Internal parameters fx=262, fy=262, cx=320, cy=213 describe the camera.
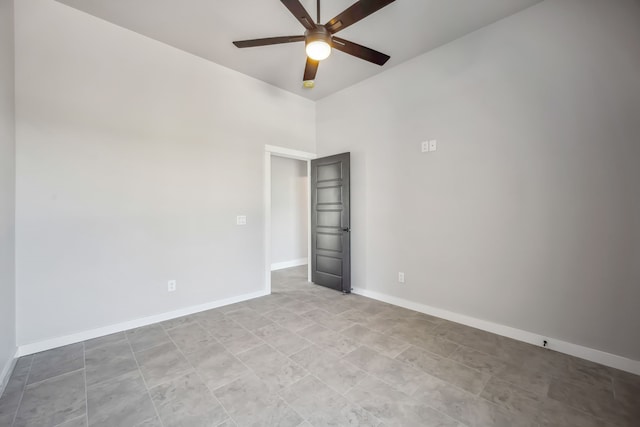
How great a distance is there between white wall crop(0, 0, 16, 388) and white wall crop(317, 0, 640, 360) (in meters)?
3.66

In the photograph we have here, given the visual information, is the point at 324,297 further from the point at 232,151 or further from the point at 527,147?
the point at 527,147

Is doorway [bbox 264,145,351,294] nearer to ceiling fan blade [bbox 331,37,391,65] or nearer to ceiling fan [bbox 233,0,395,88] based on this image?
ceiling fan blade [bbox 331,37,391,65]

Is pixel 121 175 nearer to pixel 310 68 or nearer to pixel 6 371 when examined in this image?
pixel 6 371

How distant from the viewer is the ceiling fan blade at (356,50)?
2.18 m

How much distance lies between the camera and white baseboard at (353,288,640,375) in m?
2.09

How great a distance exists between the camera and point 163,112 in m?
3.03

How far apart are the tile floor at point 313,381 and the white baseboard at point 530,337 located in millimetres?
77

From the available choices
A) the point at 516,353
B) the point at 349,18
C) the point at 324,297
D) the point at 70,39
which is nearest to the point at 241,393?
the point at 324,297

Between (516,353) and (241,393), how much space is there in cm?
234

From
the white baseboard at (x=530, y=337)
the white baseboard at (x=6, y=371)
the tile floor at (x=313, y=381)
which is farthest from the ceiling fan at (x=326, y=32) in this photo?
the white baseboard at (x=6, y=371)

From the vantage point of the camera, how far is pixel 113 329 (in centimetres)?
271

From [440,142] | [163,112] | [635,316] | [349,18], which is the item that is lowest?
[635,316]

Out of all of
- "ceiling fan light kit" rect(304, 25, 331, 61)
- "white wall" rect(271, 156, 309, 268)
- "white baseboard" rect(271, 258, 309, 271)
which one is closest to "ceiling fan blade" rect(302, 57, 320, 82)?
Result: "ceiling fan light kit" rect(304, 25, 331, 61)

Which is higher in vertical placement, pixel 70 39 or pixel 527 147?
pixel 70 39
